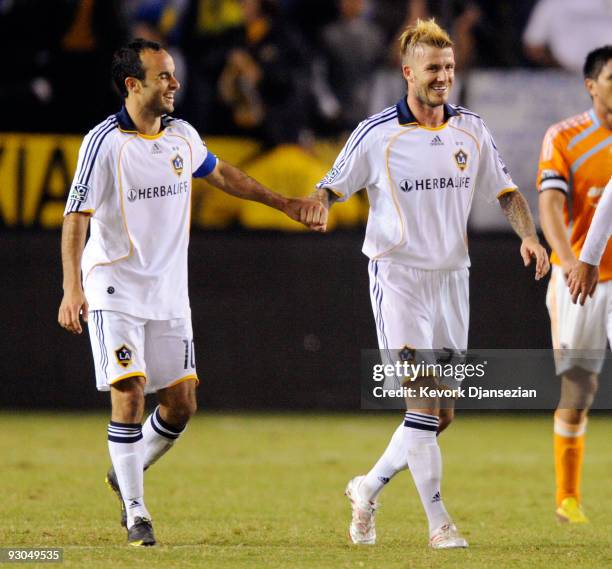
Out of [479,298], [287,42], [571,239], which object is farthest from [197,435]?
[571,239]

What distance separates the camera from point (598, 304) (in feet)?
23.4

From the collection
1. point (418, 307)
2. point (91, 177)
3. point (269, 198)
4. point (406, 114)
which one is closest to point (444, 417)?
point (418, 307)

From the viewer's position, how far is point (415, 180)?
6207mm

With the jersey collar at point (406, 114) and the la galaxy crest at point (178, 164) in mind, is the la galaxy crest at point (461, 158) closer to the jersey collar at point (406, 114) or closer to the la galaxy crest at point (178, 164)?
the jersey collar at point (406, 114)

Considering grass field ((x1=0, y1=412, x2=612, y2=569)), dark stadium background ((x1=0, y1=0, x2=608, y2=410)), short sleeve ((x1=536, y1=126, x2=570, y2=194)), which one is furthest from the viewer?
dark stadium background ((x1=0, y1=0, x2=608, y2=410))

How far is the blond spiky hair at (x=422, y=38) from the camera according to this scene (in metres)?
6.12

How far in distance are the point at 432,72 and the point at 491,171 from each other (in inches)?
24.2

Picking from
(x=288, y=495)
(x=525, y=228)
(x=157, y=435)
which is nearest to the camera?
(x=525, y=228)

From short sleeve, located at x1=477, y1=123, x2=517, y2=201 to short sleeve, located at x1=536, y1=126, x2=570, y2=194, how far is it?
70 cm

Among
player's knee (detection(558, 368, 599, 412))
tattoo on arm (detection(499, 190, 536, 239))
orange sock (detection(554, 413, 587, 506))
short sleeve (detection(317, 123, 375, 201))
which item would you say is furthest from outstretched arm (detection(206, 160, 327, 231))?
orange sock (detection(554, 413, 587, 506))

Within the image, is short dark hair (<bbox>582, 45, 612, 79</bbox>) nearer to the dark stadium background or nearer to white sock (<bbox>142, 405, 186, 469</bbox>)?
white sock (<bbox>142, 405, 186, 469</bbox>)

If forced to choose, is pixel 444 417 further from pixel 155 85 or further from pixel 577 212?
pixel 155 85

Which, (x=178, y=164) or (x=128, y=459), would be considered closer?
(x=128, y=459)

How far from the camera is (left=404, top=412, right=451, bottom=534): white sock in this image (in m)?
5.97
